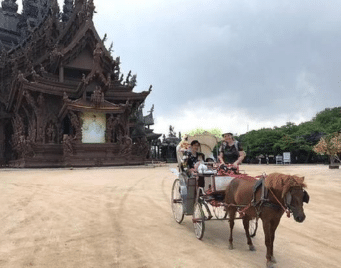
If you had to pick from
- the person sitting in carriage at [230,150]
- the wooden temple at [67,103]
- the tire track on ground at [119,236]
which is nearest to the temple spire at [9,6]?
the wooden temple at [67,103]

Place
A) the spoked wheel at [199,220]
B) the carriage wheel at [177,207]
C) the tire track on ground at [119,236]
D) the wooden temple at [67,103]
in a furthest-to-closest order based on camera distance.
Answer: the wooden temple at [67,103]
the carriage wheel at [177,207]
the spoked wheel at [199,220]
the tire track on ground at [119,236]

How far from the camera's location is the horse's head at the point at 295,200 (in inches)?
134

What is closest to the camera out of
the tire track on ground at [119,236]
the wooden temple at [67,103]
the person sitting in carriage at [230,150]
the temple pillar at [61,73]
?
the tire track on ground at [119,236]

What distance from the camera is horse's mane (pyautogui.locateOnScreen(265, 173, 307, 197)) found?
3.48 meters

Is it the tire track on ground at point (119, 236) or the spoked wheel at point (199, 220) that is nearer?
the tire track on ground at point (119, 236)

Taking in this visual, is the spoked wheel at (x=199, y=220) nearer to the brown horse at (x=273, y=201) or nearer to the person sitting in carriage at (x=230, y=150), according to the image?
the brown horse at (x=273, y=201)

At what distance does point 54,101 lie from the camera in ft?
90.4

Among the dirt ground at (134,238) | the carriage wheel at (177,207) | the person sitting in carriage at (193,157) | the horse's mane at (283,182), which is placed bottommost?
the dirt ground at (134,238)

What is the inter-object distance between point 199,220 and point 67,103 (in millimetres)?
21920

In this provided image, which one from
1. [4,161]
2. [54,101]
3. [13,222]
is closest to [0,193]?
[13,222]

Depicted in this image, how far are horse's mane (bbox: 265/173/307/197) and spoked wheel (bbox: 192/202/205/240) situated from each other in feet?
4.84

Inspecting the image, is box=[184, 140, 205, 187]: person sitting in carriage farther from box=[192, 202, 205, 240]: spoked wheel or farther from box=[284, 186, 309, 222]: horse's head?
box=[284, 186, 309, 222]: horse's head

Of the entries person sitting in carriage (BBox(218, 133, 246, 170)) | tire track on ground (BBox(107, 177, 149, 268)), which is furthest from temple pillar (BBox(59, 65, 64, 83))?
person sitting in carriage (BBox(218, 133, 246, 170))

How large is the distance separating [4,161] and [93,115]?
13.7 metres
